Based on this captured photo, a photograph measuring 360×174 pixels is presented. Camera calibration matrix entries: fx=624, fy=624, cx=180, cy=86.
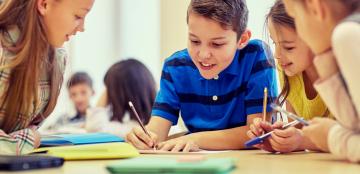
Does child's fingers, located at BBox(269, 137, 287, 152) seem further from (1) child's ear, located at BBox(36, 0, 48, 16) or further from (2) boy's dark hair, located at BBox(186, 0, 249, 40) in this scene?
(1) child's ear, located at BBox(36, 0, 48, 16)

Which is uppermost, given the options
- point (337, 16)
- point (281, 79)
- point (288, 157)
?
point (337, 16)

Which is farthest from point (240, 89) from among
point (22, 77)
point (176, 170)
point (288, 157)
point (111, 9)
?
point (111, 9)

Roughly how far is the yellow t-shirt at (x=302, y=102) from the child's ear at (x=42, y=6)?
0.59 metres

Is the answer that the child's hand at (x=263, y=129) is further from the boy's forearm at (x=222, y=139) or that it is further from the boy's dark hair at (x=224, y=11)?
the boy's dark hair at (x=224, y=11)

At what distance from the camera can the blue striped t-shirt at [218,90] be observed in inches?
64.9

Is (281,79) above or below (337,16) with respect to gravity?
below

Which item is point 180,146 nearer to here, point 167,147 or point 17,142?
point 167,147

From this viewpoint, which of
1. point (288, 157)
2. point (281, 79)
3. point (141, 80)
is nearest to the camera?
point (288, 157)

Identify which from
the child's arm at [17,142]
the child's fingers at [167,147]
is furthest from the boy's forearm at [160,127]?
the child's arm at [17,142]

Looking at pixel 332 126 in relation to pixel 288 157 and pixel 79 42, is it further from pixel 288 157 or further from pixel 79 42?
pixel 79 42

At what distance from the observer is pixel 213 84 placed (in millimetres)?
1685

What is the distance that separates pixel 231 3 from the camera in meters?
1.60

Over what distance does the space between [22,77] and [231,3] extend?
577mm

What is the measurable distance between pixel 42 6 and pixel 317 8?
0.64 metres
